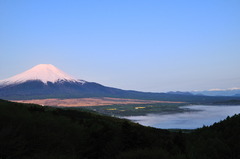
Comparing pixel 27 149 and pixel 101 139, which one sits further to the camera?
pixel 101 139

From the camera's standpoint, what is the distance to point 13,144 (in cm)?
2338

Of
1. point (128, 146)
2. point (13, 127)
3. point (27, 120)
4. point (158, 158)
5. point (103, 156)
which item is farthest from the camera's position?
point (128, 146)

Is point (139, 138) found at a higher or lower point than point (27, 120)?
lower

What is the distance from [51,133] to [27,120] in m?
3.39

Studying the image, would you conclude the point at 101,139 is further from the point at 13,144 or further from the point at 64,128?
the point at 13,144

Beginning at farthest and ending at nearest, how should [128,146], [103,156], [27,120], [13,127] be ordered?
[128,146] → [27,120] → [103,156] → [13,127]

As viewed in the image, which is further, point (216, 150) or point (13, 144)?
point (216, 150)

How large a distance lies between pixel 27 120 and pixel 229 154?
22297mm

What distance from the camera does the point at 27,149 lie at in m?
24.0

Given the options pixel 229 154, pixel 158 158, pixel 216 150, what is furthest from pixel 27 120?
pixel 229 154

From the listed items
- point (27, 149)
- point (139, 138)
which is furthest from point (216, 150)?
point (27, 149)

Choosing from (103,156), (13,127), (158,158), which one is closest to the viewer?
(158,158)

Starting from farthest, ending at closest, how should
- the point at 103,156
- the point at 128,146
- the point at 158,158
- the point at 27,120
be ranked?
the point at 128,146, the point at 27,120, the point at 103,156, the point at 158,158

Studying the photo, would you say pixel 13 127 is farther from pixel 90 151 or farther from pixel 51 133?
pixel 90 151
